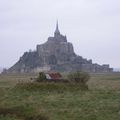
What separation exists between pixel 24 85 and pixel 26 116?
69.9 ft

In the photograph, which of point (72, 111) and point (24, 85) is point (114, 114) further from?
point (24, 85)

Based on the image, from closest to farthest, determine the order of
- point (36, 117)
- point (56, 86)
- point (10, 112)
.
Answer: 1. point (36, 117)
2. point (10, 112)
3. point (56, 86)

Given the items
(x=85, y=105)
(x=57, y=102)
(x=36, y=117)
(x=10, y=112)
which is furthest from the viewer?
(x=57, y=102)

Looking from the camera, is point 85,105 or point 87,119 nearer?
point 87,119

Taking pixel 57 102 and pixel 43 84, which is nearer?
pixel 57 102

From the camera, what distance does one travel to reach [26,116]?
774 inches

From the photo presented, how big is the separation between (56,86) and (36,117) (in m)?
21.2

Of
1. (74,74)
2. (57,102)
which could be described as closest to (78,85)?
(74,74)

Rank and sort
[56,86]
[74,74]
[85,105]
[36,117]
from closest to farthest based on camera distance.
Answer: [36,117] → [85,105] → [56,86] → [74,74]

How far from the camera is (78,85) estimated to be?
41.4 meters

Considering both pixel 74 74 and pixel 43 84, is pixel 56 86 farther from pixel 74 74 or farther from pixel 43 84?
pixel 74 74

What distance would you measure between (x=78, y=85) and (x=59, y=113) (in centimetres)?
1975

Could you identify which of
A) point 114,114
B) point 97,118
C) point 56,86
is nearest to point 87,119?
point 97,118

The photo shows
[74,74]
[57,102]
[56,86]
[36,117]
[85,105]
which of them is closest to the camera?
[36,117]
